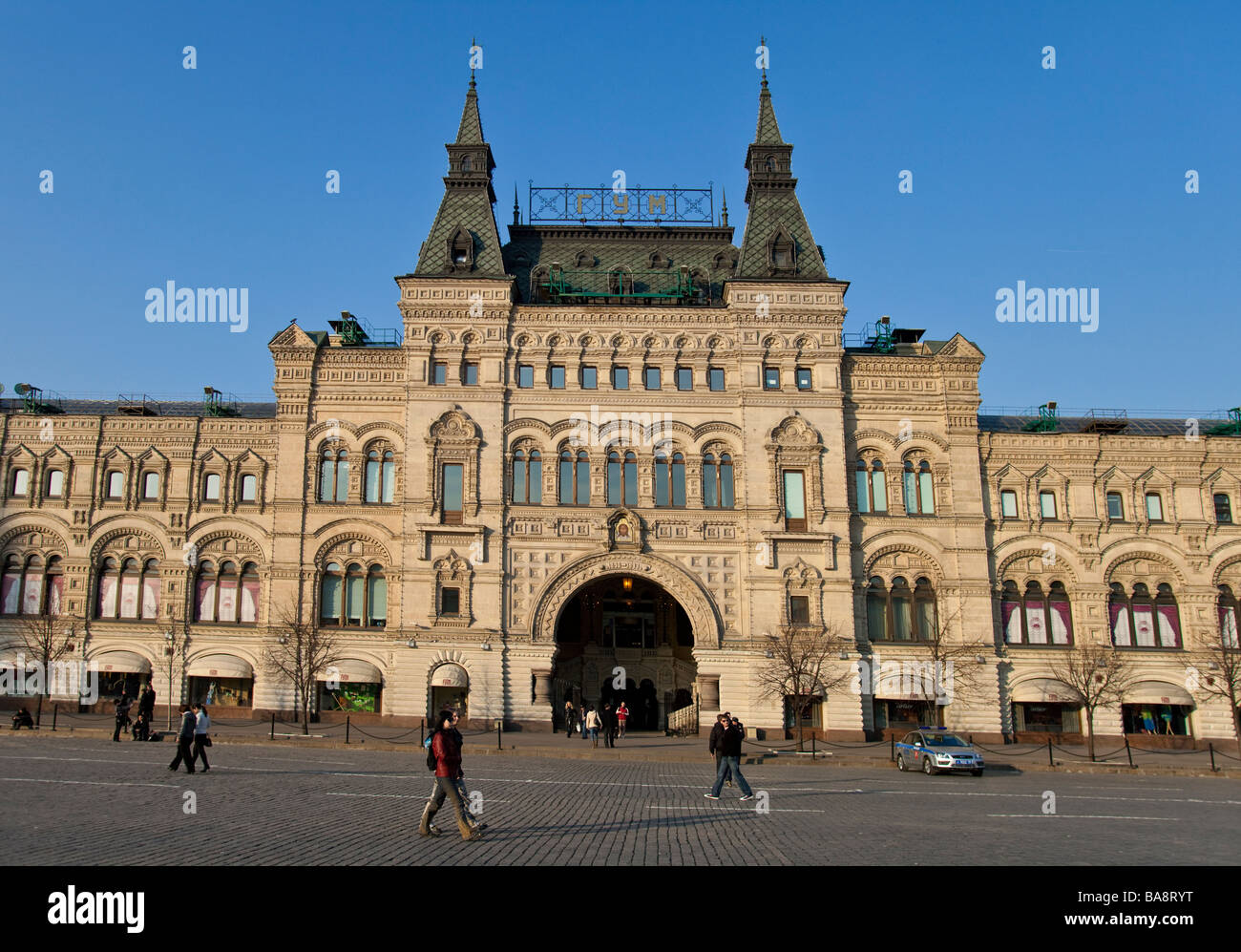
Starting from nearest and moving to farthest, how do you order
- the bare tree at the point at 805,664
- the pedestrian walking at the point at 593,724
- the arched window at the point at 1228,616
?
the pedestrian walking at the point at 593,724
the bare tree at the point at 805,664
the arched window at the point at 1228,616

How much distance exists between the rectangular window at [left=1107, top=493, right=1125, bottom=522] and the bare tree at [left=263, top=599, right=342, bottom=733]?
37.5 meters

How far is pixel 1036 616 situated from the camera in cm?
4434

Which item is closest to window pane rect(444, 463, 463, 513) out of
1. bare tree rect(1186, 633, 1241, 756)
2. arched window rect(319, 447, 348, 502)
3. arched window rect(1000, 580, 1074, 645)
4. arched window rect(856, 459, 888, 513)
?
arched window rect(319, 447, 348, 502)

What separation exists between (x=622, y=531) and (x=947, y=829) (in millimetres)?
27245

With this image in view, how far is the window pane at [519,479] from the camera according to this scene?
4422cm

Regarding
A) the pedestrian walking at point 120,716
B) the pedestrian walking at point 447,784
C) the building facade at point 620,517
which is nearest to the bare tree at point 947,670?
the building facade at point 620,517

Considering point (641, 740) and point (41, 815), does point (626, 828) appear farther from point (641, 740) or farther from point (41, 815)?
point (641, 740)

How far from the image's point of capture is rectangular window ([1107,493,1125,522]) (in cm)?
4553

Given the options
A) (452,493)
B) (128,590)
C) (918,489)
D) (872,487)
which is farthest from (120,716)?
(918,489)

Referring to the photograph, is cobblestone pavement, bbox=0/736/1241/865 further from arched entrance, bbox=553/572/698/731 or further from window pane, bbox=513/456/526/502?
arched entrance, bbox=553/572/698/731

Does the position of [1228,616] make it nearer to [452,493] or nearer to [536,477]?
[536,477]

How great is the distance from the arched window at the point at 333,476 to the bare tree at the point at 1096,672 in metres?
34.2

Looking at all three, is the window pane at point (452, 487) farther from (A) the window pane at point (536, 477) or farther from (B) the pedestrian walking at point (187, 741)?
(B) the pedestrian walking at point (187, 741)

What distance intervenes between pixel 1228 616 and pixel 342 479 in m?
42.8
